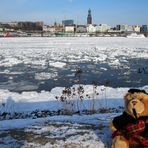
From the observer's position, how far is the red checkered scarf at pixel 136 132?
3.77 meters

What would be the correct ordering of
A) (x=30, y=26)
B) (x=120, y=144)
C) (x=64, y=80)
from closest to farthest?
(x=120, y=144)
(x=64, y=80)
(x=30, y=26)

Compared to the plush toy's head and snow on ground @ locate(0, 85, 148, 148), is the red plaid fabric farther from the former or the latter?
snow on ground @ locate(0, 85, 148, 148)

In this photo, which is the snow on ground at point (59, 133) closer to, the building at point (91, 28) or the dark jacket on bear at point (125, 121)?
the dark jacket on bear at point (125, 121)

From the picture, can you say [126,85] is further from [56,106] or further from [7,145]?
[7,145]

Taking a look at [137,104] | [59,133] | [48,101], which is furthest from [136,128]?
[48,101]

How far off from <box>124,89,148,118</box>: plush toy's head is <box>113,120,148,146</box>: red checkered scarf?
9 centimetres

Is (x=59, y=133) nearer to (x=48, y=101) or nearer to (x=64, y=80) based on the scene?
(x=48, y=101)

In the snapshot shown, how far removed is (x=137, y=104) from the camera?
12.2 ft

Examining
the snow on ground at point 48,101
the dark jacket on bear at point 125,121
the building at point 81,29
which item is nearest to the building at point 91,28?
the building at point 81,29

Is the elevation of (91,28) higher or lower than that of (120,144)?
higher

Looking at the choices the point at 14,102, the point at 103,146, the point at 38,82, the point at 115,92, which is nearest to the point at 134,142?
the point at 103,146

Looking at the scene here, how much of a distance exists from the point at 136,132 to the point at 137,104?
301 millimetres

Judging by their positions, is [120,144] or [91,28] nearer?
[120,144]

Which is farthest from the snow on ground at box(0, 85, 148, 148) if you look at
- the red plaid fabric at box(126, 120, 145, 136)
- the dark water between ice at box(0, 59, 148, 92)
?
the dark water between ice at box(0, 59, 148, 92)
